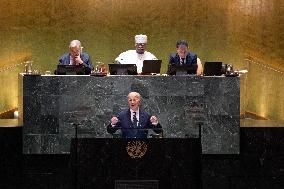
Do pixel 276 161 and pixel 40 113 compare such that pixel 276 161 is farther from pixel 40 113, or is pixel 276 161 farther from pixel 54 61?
pixel 54 61

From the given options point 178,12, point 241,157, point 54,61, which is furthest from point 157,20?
point 241,157

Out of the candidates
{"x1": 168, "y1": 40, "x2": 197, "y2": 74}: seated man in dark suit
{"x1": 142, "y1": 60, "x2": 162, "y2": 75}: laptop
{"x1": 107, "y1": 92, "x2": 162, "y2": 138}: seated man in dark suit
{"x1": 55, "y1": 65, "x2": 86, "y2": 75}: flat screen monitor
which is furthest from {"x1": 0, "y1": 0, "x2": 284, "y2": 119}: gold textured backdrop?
{"x1": 107, "y1": 92, "x2": 162, "y2": 138}: seated man in dark suit

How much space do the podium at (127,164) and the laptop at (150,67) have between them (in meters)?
2.25

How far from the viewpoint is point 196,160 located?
5598 mm

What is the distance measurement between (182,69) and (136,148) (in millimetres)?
2345

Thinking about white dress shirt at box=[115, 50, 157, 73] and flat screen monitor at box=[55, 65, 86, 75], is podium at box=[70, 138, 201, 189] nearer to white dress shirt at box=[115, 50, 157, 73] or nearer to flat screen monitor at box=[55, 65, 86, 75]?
flat screen monitor at box=[55, 65, 86, 75]

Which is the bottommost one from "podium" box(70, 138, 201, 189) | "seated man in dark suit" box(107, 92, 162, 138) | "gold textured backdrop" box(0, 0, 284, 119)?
"podium" box(70, 138, 201, 189)

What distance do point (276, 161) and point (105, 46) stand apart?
4.20m

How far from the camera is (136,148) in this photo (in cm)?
548

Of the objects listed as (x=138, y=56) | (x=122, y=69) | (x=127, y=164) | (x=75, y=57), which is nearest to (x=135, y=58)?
(x=138, y=56)

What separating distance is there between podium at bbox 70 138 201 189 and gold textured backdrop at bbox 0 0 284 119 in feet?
16.1

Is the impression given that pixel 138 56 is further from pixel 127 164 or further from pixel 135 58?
pixel 127 164

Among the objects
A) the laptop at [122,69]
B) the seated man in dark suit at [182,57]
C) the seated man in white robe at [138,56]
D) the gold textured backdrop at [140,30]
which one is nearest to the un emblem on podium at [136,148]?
the laptop at [122,69]

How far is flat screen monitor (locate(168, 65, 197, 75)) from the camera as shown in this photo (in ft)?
24.9
